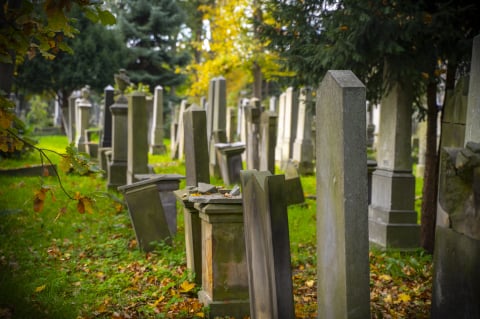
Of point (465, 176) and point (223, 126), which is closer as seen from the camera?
point (465, 176)

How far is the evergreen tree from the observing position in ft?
105

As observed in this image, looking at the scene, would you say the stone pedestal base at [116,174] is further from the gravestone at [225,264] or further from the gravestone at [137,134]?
the gravestone at [225,264]

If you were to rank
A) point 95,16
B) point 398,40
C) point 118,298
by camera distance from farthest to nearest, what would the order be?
point 398,40 → point 118,298 → point 95,16

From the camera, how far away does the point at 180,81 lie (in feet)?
107

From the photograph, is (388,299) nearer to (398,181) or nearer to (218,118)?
(398,181)

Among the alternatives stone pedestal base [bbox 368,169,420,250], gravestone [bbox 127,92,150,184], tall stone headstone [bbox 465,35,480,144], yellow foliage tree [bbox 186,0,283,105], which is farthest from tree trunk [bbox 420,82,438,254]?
yellow foliage tree [bbox 186,0,283,105]

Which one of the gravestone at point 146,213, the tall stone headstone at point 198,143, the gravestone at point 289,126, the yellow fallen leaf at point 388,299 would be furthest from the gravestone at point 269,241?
the gravestone at point 289,126

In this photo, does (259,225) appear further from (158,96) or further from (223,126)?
(158,96)

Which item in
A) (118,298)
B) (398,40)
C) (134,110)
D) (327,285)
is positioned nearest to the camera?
(327,285)

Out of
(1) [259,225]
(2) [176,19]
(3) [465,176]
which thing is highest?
(2) [176,19]

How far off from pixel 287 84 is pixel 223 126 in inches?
213

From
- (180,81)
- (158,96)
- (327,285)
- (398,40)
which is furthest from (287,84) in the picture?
(180,81)

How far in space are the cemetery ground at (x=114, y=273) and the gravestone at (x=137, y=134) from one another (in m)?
0.91

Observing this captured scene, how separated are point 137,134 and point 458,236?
24.6ft
